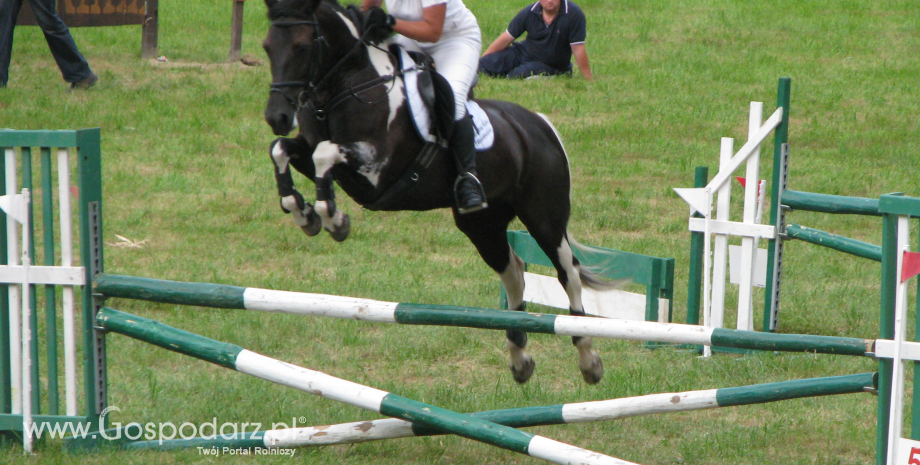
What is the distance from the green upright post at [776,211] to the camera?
17.4ft

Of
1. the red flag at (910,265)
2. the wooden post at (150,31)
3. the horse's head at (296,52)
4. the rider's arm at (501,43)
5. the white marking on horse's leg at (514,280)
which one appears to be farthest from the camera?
the wooden post at (150,31)

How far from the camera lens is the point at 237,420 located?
165 inches

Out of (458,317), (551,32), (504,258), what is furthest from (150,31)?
(458,317)

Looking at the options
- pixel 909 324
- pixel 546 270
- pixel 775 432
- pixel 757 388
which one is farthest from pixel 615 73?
pixel 757 388

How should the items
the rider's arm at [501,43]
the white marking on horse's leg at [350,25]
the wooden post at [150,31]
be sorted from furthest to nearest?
the wooden post at [150,31] → the rider's arm at [501,43] → the white marking on horse's leg at [350,25]

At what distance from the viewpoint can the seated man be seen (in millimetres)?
11039

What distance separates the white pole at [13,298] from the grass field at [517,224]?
0.25m

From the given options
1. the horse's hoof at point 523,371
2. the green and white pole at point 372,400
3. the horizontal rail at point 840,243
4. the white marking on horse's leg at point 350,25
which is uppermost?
the white marking on horse's leg at point 350,25

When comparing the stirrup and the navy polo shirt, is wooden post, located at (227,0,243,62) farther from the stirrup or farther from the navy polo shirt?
the stirrup

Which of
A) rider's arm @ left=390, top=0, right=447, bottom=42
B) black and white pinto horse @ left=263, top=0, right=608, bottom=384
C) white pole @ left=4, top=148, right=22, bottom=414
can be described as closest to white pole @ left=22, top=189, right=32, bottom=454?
white pole @ left=4, top=148, right=22, bottom=414

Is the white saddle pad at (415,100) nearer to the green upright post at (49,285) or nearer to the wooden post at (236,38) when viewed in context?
the green upright post at (49,285)

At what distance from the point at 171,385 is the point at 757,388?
2695mm

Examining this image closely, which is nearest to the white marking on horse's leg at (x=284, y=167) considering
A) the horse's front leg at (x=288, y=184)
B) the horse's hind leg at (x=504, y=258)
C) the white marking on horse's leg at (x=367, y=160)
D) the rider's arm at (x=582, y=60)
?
the horse's front leg at (x=288, y=184)

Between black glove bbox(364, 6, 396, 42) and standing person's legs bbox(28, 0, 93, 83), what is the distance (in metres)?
6.61
